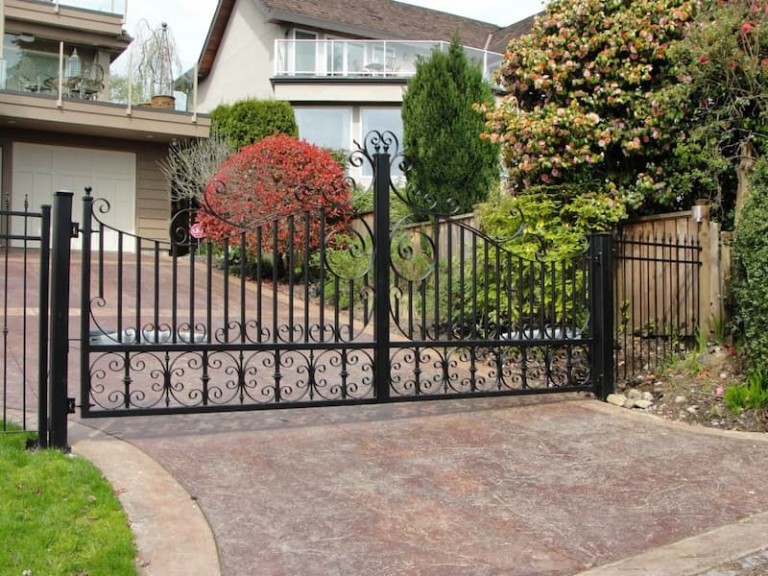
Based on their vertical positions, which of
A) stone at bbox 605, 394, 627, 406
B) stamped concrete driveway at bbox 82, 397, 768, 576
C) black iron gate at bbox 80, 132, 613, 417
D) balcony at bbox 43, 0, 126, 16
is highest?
balcony at bbox 43, 0, 126, 16

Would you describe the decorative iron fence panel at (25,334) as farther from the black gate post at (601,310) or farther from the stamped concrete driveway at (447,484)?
the black gate post at (601,310)

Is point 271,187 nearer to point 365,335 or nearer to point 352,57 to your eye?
point 365,335

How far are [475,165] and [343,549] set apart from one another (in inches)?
440

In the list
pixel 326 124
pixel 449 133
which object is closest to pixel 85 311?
pixel 449 133

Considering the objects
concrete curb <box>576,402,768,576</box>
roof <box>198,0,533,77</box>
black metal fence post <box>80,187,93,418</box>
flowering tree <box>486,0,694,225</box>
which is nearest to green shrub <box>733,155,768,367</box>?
flowering tree <box>486,0,694,225</box>

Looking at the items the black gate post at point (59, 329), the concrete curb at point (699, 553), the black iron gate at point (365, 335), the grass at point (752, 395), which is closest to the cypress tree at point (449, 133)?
the black iron gate at point (365, 335)

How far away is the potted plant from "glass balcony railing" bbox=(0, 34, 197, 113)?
0.05m

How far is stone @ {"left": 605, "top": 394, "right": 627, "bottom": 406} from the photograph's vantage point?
710 cm

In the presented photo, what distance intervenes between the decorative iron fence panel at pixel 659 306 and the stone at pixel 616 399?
726 millimetres

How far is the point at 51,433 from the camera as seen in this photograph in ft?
15.8

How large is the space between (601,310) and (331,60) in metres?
15.8

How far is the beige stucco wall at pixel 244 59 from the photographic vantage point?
2214cm

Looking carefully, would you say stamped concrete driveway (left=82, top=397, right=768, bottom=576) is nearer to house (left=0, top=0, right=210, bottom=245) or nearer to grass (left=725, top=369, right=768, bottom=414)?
grass (left=725, top=369, right=768, bottom=414)

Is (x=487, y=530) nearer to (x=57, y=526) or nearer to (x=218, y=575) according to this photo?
(x=218, y=575)
